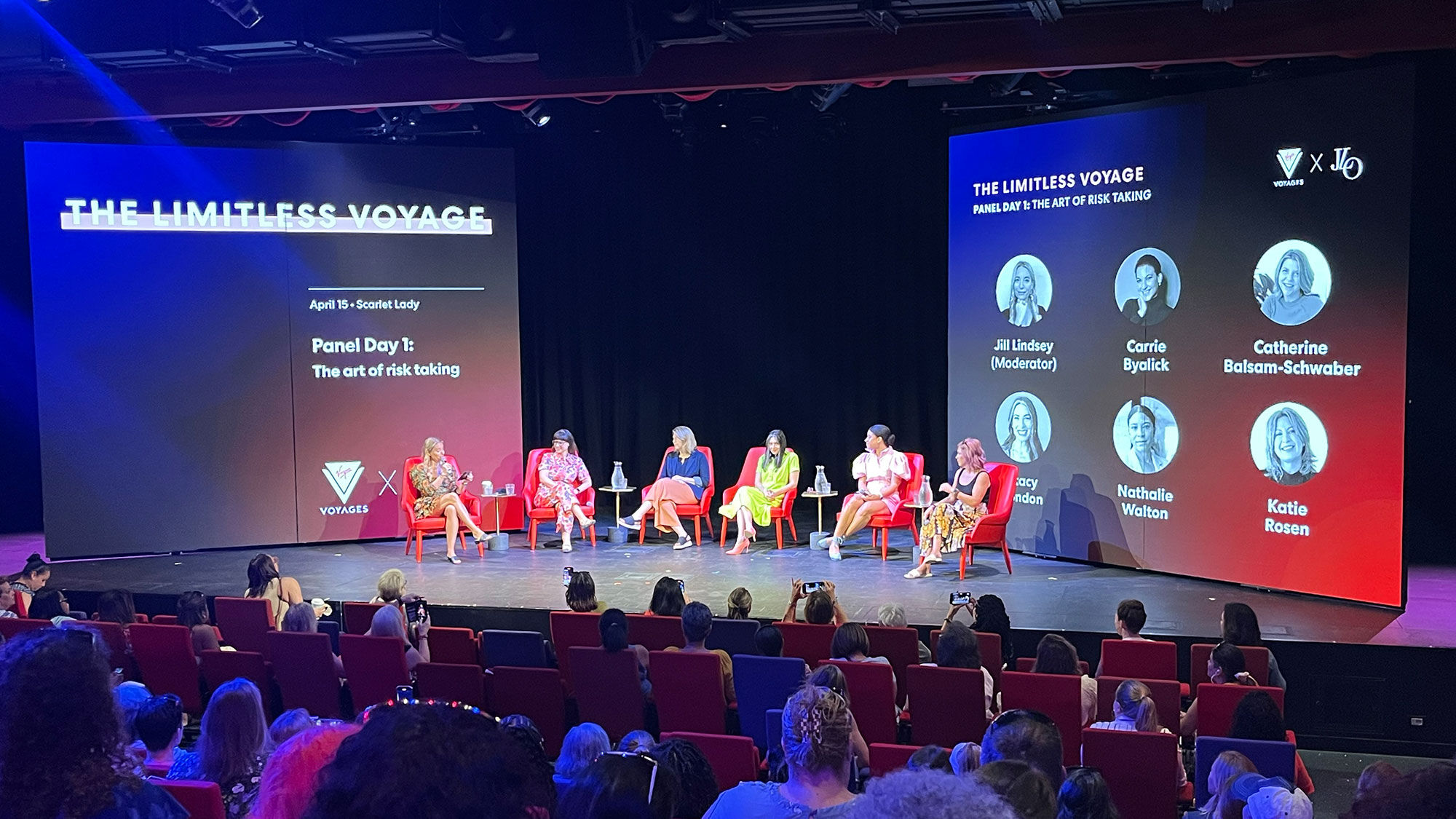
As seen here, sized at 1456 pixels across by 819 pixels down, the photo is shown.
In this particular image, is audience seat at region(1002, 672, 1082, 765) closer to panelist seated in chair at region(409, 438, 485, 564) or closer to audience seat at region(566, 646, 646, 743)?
audience seat at region(566, 646, 646, 743)

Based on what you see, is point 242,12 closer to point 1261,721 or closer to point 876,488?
point 876,488

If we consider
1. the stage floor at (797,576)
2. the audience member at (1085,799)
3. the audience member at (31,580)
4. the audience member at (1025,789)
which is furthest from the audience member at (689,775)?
the audience member at (31,580)

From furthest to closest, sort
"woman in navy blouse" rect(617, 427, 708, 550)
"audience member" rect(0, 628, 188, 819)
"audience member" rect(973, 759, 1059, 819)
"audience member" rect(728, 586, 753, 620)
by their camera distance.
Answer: "woman in navy blouse" rect(617, 427, 708, 550), "audience member" rect(728, 586, 753, 620), "audience member" rect(973, 759, 1059, 819), "audience member" rect(0, 628, 188, 819)

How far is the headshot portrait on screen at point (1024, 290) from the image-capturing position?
374 inches

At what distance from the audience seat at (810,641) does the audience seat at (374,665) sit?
67.9 inches

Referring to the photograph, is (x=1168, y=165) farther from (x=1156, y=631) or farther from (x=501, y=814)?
(x=501, y=814)

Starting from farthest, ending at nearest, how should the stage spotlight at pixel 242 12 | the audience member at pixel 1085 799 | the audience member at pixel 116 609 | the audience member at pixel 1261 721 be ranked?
the stage spotlight at pixel 242 12 → the audience member at pixel 116 609 → the audience member at pixel 1261 721 → the audience member at pixel 1085 799

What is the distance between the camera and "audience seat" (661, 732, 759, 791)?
154 inches

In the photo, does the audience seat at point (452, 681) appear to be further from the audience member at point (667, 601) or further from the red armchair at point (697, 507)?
the red armchair at point (697, 507)

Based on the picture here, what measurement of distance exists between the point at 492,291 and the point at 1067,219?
4.94m

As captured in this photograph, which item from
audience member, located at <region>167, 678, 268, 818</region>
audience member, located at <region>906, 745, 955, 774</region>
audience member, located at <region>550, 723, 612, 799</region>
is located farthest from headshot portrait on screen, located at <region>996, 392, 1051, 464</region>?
audience member, located at <region>167, 678, 268, 818</region>

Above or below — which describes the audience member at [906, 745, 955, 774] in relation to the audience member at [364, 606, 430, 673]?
above

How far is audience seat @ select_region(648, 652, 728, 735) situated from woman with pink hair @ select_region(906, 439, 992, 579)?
396 centimetres

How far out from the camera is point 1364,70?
7.46 meters
